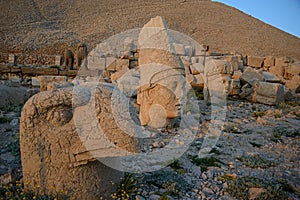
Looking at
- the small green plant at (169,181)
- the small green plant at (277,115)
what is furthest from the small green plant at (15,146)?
the small green plant at (277,115)

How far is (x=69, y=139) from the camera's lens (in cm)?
257

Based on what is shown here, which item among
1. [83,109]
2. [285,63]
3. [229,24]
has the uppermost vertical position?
[229,24]

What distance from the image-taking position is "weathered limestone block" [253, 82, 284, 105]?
9250 millimetres

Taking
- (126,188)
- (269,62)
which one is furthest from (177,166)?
(269,62)

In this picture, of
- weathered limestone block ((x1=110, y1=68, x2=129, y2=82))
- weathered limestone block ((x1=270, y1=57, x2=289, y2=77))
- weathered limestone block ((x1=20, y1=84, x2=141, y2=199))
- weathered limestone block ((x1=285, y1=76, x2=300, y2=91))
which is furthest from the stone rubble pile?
weathered limestone block ((x1=270, y1=57, x2=289, y2=77))

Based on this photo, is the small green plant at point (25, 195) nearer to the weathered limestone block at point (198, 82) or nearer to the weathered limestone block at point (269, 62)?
the weathered limestone block at point (198, 82)

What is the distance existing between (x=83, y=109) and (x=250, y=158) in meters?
3.40

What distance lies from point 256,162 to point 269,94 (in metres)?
5.53

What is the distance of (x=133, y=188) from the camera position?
3.23 m

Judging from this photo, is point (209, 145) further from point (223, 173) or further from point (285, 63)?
point (285, 63)

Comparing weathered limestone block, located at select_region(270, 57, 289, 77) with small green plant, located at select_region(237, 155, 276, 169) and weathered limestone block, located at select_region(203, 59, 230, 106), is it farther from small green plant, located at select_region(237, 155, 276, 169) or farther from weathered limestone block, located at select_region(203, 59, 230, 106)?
small green plant, located at select_region(237, 155, 276, 169)

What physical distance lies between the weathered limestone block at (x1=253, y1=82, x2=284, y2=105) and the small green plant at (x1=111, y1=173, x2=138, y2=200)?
24.3 feet

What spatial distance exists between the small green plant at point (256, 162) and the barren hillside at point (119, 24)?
17913 mm

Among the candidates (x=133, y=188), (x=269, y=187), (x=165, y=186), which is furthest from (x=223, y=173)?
(x=133, y=188)
